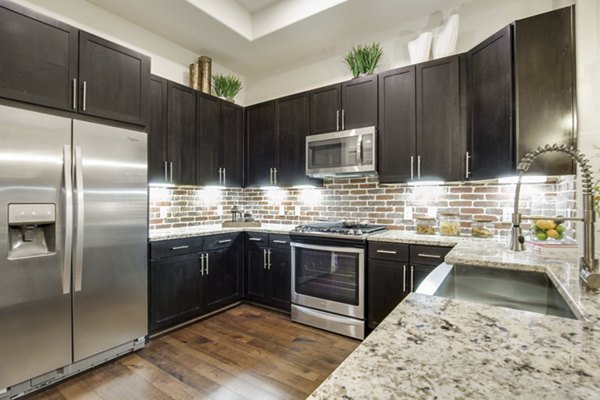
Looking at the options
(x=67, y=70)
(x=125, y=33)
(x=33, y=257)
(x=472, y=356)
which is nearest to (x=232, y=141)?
(x=125, y=33)

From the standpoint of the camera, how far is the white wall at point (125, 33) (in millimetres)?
2680

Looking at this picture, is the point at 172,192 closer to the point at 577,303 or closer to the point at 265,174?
the point at 265,174

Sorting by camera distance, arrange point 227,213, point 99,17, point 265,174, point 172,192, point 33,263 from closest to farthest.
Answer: point 33,263, point 99,17, point 172,192, point 265,174, point 227,213

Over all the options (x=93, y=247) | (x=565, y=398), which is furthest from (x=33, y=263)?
(x=565, y=398)

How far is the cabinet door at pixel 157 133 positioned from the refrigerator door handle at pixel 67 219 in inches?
33.4

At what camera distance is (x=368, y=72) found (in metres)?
3.13

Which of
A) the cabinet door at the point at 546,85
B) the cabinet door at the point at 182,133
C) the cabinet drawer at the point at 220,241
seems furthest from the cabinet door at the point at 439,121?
the cabinet door at the point at 182,133

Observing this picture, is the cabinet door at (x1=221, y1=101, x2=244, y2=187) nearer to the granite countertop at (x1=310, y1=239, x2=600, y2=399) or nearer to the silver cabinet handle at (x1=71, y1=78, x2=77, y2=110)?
the silver cabinet handle at (x1=71, y1=78, x2=77, y2=110)

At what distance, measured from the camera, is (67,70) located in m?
2.15

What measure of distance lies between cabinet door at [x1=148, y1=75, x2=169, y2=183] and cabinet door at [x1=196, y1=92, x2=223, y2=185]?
399 millimetres

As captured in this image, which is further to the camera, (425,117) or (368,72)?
(368,72)

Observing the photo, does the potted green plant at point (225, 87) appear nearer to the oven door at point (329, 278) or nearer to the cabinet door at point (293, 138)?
the cabinet door at point (293, 138)

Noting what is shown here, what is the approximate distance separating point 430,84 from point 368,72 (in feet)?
2.18

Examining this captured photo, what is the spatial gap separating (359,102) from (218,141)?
66.1 inches
